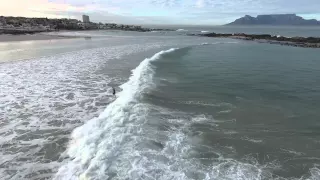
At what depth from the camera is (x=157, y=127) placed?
1334 centimetres

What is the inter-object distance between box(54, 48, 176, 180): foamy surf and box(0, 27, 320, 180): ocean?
0.04 meters

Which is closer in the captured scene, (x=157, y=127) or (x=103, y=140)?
(x=103, y=140)

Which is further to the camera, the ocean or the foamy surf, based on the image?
the ocean

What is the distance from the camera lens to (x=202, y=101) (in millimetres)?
17781

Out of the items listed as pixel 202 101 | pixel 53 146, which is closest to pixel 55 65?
pixel 202 101

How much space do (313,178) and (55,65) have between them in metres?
25.8

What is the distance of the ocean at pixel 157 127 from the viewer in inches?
390

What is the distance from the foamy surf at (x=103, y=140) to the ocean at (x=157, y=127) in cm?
4

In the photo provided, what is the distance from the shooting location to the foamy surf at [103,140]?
9480 millimetres

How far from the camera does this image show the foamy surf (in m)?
9.48

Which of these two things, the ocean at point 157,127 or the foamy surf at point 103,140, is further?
the ocean at point 157,127

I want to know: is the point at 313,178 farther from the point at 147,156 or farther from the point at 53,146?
the point at 53,146

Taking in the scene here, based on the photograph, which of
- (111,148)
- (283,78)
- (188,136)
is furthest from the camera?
(283,78)

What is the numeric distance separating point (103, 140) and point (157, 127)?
269cm
